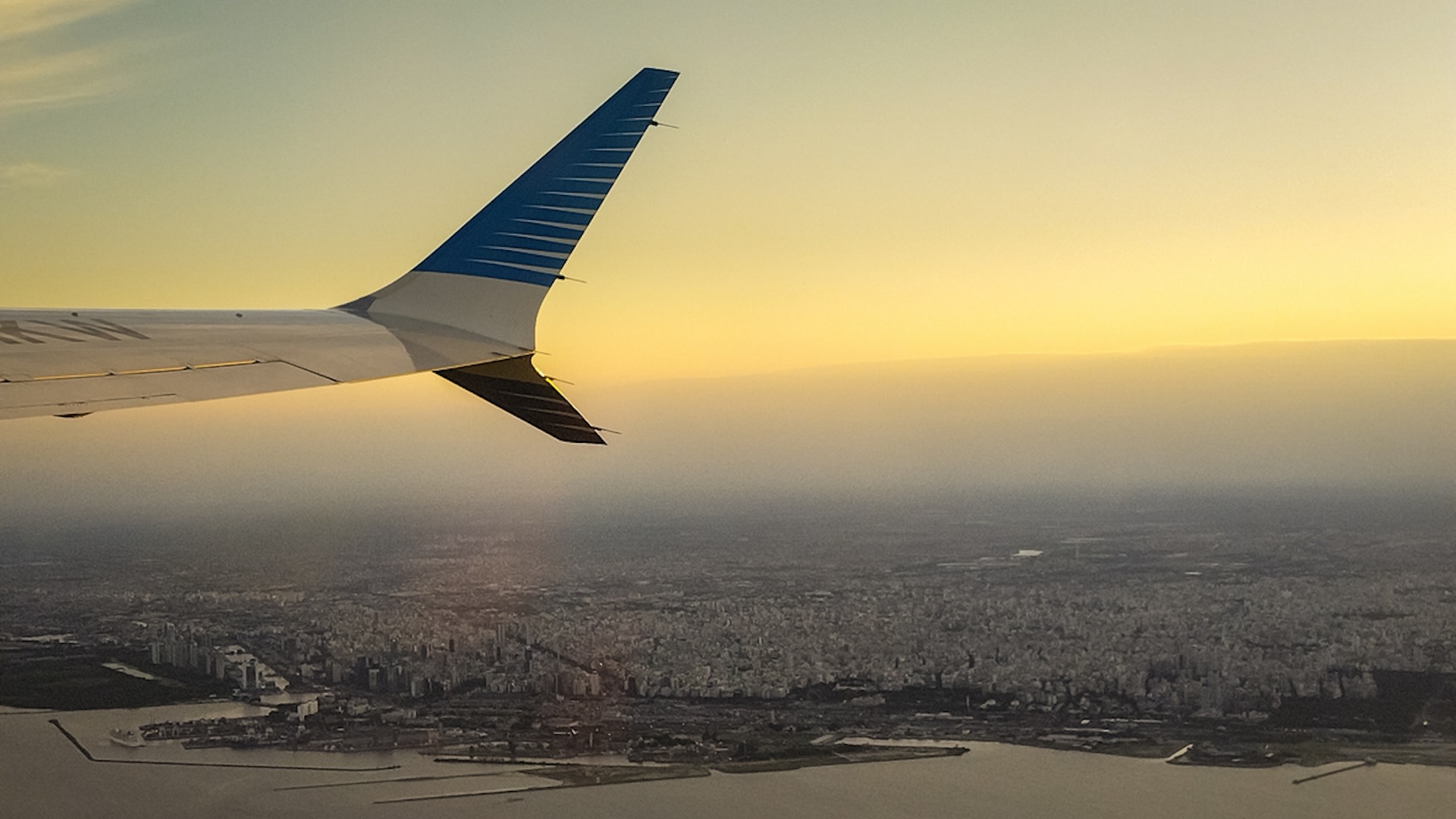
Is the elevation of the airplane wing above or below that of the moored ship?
above

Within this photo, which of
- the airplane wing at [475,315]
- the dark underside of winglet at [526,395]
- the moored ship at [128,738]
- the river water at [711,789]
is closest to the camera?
the airplane wing at [475,315]

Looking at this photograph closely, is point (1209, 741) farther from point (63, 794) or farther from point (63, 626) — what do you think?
point (63, 626)

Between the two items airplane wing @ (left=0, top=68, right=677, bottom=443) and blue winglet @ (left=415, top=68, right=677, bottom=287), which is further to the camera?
blue winglet @ (left=415, top=68, right=677, bottom=287)

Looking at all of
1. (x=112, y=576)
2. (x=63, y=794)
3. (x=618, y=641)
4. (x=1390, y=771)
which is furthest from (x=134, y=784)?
(x=1390, y=771)

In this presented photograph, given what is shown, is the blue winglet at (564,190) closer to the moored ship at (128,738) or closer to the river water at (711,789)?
the river water at (711,789)

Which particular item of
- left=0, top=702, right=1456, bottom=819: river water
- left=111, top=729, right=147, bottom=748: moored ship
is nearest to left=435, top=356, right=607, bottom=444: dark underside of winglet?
left=0, top=702, right=1456, bottom=819: river water

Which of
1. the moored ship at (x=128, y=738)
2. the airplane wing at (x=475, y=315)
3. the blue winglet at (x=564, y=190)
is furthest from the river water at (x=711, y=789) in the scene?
the blue winglet at (x=564, y=190)

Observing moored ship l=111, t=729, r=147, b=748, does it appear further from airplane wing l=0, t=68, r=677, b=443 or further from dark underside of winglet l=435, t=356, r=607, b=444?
dark underside of winglet l=435, t=356, r=607, b=444
